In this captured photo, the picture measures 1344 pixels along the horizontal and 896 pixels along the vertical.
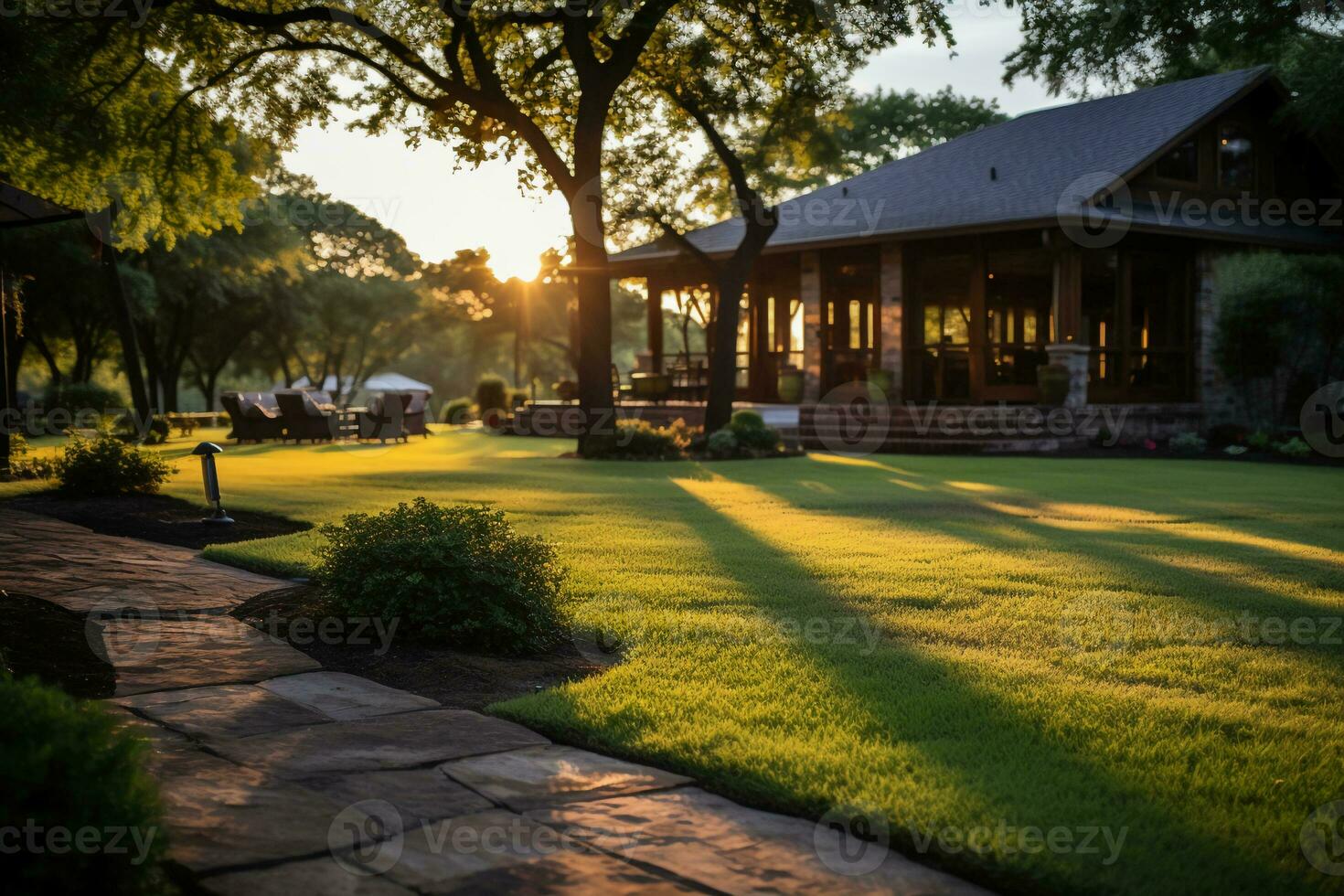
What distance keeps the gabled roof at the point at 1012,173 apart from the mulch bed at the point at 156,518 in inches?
585

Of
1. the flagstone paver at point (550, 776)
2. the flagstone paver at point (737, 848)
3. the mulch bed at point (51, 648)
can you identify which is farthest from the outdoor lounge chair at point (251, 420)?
the flagstone paver at point (737, 848)

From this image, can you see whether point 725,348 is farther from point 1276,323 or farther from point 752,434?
point 1276,323

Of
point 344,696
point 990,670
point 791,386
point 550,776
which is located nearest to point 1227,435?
point 791,386

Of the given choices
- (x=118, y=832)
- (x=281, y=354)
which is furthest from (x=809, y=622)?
(x=281, y=354)

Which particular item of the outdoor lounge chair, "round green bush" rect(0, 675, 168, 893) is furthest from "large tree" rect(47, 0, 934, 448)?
"round green bush" rect(0, 675, 168, 893)

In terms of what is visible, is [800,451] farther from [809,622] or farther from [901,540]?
[809,622]

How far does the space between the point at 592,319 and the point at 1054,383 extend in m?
8.93

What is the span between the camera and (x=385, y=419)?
2522cm

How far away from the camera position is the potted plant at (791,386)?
84.1 feet

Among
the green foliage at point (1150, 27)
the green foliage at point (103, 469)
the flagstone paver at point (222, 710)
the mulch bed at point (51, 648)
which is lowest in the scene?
the flagstone paver at point (222, 710)

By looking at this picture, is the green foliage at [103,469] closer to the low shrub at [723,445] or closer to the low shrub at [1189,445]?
the low shrub at [723,445]

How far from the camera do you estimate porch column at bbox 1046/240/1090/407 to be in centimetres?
2103

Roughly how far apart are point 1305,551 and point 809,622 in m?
5.03

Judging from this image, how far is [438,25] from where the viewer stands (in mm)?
17844
